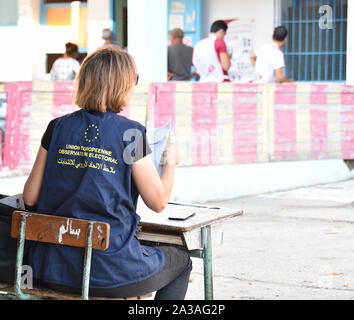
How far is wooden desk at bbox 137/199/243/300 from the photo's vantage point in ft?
11.3

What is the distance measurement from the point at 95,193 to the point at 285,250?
129 inches

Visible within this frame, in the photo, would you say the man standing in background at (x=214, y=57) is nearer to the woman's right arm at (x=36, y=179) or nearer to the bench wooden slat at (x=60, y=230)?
the woman's right arm at (x=36, y=179)

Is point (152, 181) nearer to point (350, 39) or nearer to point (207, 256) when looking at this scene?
point (207, 256)

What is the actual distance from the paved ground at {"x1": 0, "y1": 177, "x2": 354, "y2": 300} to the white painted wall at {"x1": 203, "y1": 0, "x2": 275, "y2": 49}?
3.89m

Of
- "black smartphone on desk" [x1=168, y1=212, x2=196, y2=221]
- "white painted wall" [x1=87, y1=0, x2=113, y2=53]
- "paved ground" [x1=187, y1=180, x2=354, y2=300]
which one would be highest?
"white painted wall" [x1=87, y1=0, x2=113, y2=53]

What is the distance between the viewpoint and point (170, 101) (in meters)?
8.31

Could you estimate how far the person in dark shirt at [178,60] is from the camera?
33.5 feet

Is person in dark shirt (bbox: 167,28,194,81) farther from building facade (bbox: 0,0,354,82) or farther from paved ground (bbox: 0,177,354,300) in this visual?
paved ground (bbox: 0,177,354,300)

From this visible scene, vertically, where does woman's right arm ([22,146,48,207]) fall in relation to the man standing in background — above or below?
below

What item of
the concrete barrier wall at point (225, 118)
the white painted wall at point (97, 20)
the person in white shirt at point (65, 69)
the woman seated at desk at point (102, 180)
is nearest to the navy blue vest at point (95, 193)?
the woman seated at desk at point (102, 180)

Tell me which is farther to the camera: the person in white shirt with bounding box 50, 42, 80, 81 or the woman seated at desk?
the person in white shirt with bounding box 50, 42, 80, 81

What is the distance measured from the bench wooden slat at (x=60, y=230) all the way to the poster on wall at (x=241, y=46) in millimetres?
9159

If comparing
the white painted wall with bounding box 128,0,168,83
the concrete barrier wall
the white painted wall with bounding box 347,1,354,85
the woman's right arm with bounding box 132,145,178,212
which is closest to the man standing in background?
the concrete barrier wall

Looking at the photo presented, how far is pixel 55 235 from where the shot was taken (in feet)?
9.96
